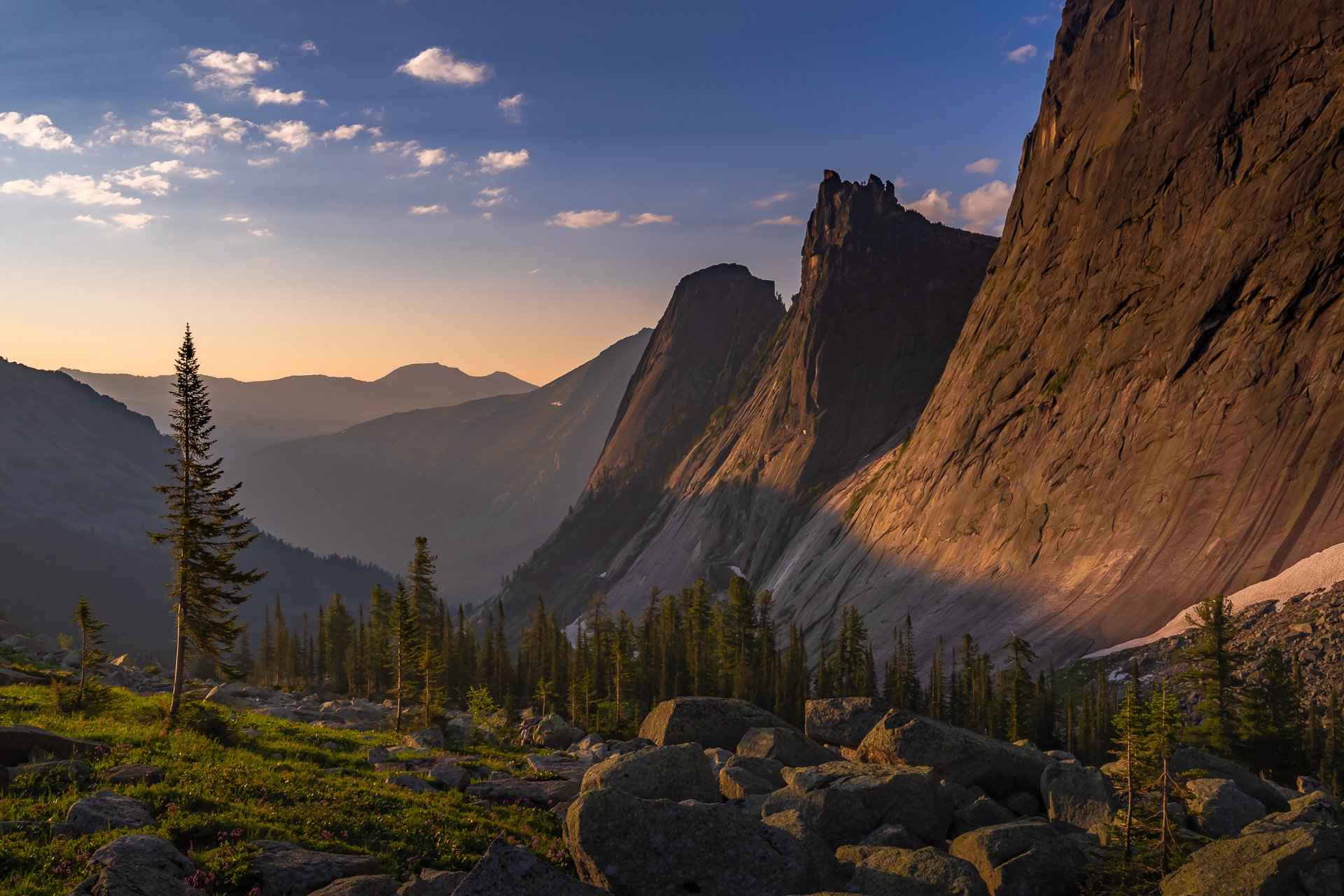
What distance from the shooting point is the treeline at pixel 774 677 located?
2420 inches

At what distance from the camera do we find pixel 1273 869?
1789 cm

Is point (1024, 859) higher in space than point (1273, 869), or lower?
lower

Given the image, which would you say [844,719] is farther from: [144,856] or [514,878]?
[144,856]

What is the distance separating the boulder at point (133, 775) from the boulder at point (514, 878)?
36.2ft

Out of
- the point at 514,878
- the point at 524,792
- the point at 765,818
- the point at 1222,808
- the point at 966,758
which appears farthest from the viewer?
the point at 966,758

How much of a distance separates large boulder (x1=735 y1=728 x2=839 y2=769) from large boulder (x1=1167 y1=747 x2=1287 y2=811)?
12.0 metres

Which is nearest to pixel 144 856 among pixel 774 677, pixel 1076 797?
pixel 1076 797

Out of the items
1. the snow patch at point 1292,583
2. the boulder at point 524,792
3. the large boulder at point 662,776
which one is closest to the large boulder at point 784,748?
the large boulder at point 662,776

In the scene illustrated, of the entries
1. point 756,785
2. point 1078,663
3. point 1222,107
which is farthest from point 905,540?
point 756,785

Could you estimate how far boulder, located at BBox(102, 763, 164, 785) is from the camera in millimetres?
20797

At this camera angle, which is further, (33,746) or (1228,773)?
(1228,773)

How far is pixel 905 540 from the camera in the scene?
136 meters

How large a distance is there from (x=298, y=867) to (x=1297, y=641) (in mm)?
86141

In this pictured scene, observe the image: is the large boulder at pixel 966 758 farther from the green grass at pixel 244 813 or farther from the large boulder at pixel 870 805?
the green grass at pixel 244 813
